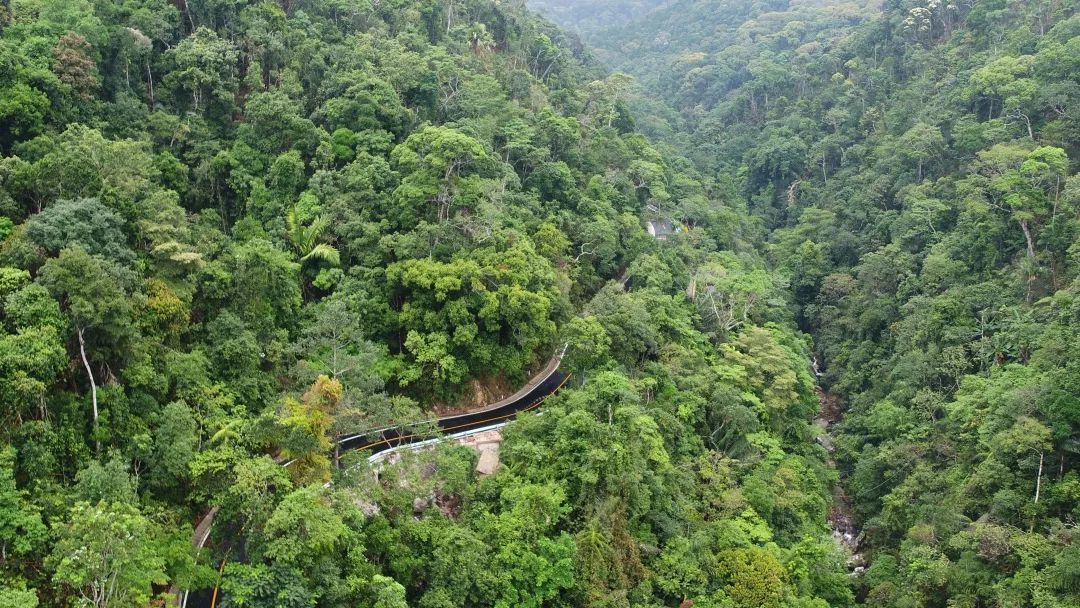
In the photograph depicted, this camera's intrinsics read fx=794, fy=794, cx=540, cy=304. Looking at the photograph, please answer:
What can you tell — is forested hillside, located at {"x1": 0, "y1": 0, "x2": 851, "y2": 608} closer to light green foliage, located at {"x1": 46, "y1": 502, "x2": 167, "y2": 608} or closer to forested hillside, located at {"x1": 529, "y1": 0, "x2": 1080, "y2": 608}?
light green foliage, located at {"x1": 46, "y1": 502, "x2": 167, "y2": 608}

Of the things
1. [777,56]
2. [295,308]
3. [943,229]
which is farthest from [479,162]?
[777,56]

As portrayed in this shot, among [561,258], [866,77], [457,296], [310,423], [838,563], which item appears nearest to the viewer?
[310,423]

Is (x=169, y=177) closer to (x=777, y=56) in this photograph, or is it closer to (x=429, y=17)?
(x=429, y=17)

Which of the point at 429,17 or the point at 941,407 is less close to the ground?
the point at 429,17

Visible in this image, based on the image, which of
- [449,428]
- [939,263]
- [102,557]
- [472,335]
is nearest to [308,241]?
[472,335]

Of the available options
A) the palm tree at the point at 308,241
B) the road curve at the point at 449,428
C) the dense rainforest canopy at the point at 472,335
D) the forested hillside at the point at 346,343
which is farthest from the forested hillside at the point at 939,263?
the palm tree at the point at 308,241

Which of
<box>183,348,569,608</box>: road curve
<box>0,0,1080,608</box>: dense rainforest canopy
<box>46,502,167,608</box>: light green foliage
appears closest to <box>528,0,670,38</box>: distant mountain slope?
<box>0,0,1080,608</box>: dense rainforest canopy

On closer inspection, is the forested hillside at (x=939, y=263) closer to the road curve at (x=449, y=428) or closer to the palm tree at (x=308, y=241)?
the road curve at (x=449, y=428)
